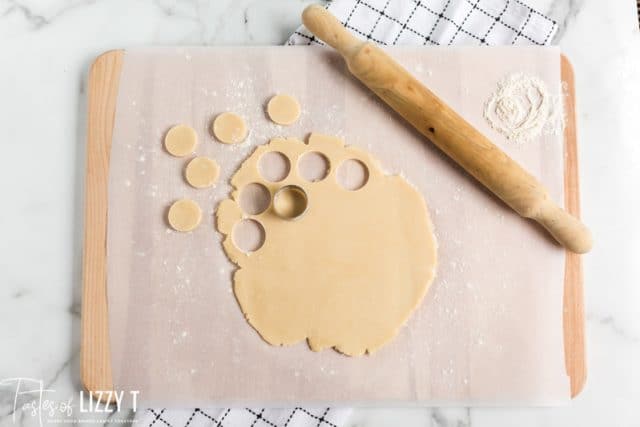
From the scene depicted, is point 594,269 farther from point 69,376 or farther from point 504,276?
point 69,376

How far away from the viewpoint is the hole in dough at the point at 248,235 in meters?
0.96

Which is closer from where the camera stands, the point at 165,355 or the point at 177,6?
the point at 165,355

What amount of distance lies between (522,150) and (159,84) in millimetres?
551

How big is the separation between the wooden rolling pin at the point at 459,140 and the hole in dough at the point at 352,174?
4.0 inches

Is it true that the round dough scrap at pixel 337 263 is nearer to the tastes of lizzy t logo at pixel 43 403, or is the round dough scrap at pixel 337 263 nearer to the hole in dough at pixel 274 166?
the hole in dough at pixel 274 166

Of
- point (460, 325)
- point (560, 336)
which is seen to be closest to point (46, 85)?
point (460, 325)

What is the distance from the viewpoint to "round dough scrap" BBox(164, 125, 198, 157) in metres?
0.97

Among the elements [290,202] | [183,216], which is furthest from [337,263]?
[183,216]

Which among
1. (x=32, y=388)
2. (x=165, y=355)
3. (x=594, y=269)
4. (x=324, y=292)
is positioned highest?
(x=594, y=269)

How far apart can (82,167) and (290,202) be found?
1.06 feet

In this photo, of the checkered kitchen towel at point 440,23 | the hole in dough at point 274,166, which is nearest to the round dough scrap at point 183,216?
the hole in dough at point 274,166

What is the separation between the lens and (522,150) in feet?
3.22

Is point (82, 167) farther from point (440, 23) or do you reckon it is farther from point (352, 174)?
point (440, 23)

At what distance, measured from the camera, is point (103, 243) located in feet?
3.14
